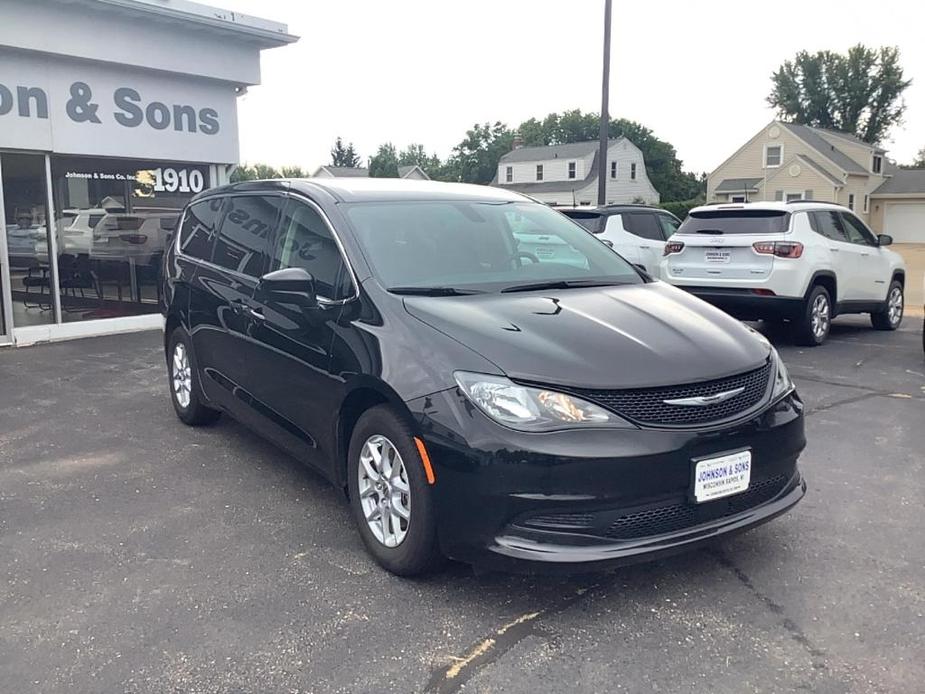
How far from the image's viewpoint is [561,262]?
4.64 meters

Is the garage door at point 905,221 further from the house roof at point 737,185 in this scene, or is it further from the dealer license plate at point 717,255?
the dealer license plate at point 717,255

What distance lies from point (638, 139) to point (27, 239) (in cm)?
6973

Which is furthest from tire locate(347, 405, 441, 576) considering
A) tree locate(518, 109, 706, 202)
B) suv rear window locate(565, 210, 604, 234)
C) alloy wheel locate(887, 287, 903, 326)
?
tree locate(518, 109, 706, 202)

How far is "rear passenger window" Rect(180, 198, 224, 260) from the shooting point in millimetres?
5887

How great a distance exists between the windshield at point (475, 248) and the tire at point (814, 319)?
18.1 feet

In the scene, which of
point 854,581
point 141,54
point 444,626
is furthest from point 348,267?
point 141,54

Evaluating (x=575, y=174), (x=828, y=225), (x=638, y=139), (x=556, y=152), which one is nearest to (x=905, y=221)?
(x=575, y=174)

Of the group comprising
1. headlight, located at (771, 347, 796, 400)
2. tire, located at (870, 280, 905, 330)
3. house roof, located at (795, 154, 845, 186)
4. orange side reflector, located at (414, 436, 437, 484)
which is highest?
house roof, located at (795, 154, 845, 186)

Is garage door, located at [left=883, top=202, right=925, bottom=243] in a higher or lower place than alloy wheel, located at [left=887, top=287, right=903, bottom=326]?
higher

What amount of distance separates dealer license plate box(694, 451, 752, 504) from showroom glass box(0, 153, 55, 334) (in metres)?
9.44

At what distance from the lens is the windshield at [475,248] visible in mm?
4199

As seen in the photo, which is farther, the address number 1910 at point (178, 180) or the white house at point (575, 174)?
the white house at point (575, 174)

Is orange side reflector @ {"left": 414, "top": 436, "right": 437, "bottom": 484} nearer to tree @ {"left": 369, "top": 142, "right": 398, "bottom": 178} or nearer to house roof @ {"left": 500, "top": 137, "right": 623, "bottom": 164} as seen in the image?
house roof @ {"left": 500, "top": 137, "right": 623, "bottom": 164}

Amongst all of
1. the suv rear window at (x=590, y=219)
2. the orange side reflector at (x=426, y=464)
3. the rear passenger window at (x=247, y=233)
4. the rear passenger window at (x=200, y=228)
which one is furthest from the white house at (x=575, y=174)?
the orange side reflector at (x=426, y=464)
